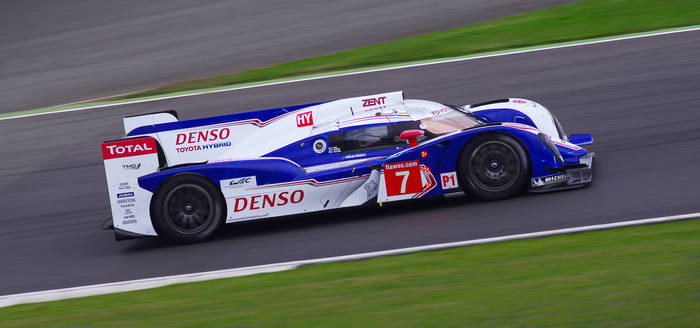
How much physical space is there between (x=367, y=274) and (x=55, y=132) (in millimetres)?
8805

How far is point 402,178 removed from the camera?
8648mm

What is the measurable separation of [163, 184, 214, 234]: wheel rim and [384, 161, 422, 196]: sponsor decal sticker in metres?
1.95

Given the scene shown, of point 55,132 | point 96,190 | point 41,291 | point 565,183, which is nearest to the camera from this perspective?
point 41,291

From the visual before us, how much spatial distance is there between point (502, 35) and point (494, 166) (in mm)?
7646

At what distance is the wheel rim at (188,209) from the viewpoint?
29.1 feet

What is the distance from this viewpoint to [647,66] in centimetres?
1276

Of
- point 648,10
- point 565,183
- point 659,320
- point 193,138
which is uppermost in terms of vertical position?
point 648,10

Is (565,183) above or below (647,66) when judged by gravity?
below

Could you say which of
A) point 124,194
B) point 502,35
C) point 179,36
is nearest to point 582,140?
point 124,194

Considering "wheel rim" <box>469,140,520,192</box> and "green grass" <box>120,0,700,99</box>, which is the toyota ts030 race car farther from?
"green grass" <box>120,0,700,99</box>

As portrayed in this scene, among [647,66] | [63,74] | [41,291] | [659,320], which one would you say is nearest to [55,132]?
[63,74]

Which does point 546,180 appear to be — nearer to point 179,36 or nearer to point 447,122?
point 447,122

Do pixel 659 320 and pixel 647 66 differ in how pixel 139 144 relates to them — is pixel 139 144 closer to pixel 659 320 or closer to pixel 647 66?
pixel 659 320

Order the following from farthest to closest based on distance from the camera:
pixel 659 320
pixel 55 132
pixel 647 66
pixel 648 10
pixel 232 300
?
pixel 648 10, pixel 55 132, pixel 647 66, pixel 232 300, pixel 659 320
